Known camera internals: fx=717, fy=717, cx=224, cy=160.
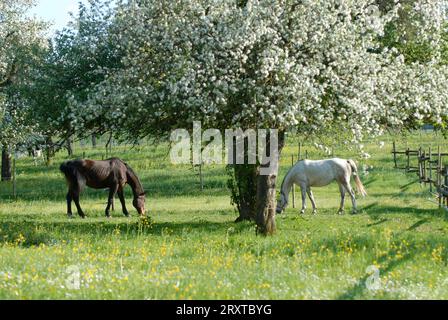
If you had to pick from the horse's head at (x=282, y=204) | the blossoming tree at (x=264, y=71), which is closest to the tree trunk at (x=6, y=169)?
the horse's head at (x=282, y=204)

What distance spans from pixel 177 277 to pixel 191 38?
9.66 meters

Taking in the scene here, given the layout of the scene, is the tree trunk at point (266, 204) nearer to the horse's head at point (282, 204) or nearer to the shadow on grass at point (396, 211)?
the shadow on grass at point (396, 211)

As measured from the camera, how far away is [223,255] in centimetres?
1527

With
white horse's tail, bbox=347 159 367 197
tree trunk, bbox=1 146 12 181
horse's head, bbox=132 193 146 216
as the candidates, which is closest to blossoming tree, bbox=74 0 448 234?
horse's head, bbox=132 193 146 216

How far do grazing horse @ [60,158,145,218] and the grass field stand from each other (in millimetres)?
962

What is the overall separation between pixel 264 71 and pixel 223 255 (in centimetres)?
559

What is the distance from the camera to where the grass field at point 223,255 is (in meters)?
10.9

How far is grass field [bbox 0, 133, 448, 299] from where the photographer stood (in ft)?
35.9

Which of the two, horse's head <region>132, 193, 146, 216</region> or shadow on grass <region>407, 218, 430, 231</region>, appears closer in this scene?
shadow on grass <region>407, 218, 430, 231</region>

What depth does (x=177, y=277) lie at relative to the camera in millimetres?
11961

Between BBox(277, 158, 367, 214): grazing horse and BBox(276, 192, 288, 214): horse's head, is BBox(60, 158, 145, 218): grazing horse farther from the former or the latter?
BBox(277, 158, 367, 214): grazing horse

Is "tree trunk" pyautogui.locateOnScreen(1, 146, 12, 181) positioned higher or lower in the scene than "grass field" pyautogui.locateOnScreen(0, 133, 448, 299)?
higher
